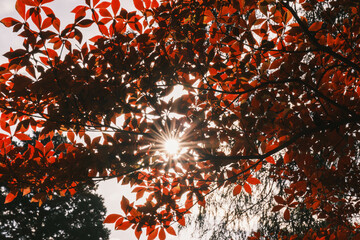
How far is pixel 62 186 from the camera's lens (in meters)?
1.74

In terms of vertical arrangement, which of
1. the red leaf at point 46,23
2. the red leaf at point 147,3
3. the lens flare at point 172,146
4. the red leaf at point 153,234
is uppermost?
the red leaf at point 147,3

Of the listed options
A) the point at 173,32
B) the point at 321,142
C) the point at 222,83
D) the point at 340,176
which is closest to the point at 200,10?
the point at 173,32

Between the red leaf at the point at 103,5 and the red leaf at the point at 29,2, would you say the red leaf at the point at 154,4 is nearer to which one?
the red leaf at the point at 103,5

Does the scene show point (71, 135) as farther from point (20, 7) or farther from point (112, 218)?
point (20, 7)

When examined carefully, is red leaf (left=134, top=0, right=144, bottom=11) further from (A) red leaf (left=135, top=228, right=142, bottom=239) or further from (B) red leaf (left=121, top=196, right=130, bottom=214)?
(A) red leaf (left=135, top=228, right=142, bottom=239)

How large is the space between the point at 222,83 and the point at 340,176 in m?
1.88

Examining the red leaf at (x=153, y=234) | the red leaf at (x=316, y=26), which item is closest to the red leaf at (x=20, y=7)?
the red leaf at (x=153, y=234)

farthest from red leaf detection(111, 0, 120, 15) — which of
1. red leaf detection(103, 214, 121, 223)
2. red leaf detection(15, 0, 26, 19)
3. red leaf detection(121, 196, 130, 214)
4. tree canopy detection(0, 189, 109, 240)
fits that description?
tree canopy detection(0, 189, 109, 240)

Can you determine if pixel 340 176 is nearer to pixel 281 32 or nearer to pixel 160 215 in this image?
pixel 281 32

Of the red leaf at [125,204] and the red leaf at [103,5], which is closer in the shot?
the red leaf at [103,5]

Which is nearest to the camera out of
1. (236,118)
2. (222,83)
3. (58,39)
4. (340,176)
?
(58,39)

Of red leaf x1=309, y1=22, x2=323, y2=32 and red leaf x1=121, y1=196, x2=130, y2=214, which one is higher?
red leaf x1=309, y1=22, x2=323, y2=32

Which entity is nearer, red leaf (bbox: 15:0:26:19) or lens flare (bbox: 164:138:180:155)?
red leaf (bbox: 15:0:26:19)

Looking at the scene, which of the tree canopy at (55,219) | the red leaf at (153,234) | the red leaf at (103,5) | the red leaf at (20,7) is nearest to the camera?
the red leaf at (20,7)
